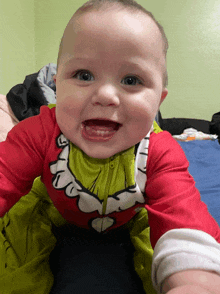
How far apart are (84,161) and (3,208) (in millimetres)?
189

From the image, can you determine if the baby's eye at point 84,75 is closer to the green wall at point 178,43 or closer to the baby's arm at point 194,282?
the baby's arm at point 194,282

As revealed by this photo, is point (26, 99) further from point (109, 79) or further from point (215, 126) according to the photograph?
point (215, 126)

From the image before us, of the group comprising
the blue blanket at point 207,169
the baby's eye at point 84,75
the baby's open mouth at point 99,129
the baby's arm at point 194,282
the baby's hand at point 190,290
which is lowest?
the blue blanket at point 207,169

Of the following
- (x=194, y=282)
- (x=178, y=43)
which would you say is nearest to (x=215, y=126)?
(x=178, y=43)

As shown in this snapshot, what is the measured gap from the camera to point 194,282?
0.34 m

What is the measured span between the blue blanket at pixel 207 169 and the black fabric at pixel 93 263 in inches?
14.5

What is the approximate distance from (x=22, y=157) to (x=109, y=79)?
24cm

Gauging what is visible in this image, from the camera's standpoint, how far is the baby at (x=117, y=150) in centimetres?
40

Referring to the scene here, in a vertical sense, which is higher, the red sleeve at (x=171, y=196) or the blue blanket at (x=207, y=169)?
the red sleeve at (x=171, y=196)

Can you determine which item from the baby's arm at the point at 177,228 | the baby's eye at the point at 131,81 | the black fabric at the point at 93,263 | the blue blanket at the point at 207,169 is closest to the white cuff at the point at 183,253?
the baby's arm at the point at 177,228

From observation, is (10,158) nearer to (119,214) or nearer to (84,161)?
(84,161)

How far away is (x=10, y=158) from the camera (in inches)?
19.2

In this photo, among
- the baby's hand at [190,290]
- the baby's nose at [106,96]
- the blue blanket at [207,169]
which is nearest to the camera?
the baby's hand at [190,290]

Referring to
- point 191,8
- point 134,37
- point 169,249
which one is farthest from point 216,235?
point 191,8
